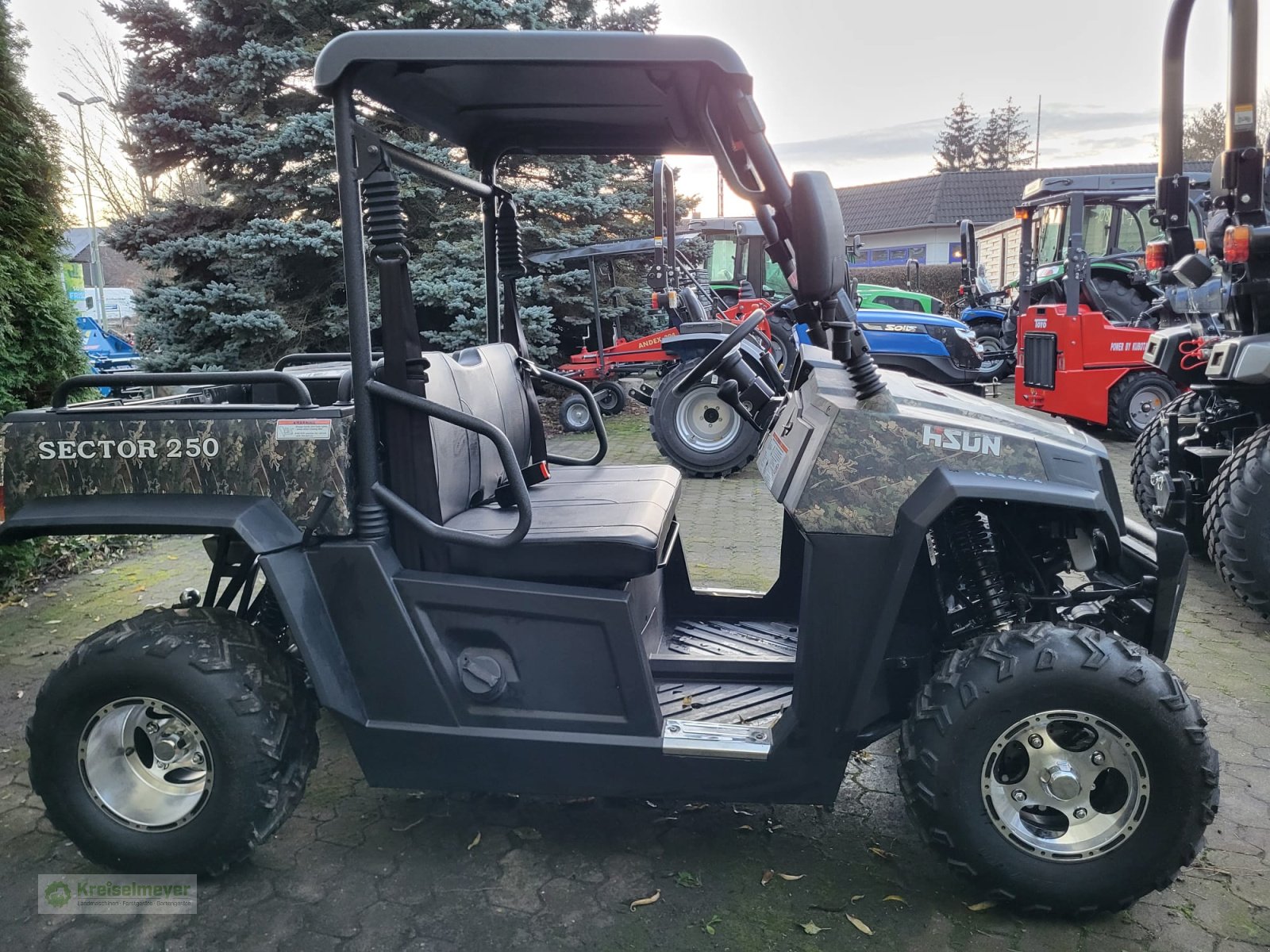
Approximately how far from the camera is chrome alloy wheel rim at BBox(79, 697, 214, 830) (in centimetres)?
259

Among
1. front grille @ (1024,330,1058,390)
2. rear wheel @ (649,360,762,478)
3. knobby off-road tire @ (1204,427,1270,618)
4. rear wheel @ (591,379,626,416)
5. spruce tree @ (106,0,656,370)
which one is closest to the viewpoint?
knobby off-road tire @ (1204,427,1270,618)

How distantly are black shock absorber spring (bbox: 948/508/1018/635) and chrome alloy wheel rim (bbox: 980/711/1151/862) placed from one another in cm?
32

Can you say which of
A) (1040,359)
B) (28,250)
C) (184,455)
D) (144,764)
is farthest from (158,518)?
(1040,359)

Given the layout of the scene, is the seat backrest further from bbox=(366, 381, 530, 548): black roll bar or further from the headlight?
the headlight

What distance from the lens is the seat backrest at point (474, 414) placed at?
9.08ft

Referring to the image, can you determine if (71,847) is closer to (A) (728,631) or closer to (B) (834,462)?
(A) (728,631)

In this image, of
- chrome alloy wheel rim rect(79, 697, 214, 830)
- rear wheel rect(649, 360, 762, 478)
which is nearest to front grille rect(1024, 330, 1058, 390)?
rear wheel rect(649, 360, 762, 478)

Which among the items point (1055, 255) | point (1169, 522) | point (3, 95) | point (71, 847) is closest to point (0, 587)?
point (3, 95)

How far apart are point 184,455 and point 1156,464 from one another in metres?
5.35

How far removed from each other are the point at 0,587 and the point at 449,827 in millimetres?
3731

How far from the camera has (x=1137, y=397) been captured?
989 cm

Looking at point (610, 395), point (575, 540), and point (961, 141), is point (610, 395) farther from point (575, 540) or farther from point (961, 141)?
point (961, 141)

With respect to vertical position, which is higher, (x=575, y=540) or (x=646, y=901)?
(x=575, y=540)

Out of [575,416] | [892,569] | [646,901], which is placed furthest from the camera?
[575,416]
